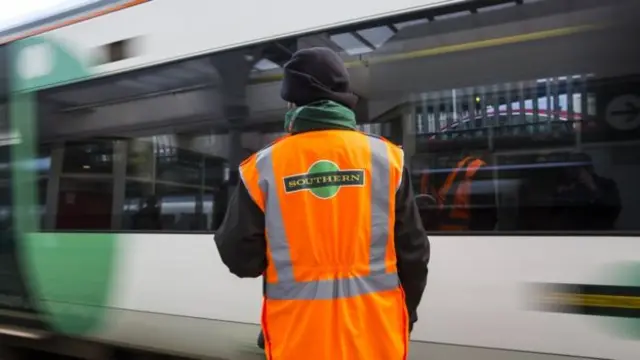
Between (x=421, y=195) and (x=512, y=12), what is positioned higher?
(x=512, y=12)

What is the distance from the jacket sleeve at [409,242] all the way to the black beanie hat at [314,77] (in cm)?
33

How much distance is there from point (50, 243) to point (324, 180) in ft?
10.1

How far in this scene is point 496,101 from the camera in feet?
8.71

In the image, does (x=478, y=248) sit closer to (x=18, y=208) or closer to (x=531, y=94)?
(x=531, y=94)

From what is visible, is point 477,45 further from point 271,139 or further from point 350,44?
point 271,139

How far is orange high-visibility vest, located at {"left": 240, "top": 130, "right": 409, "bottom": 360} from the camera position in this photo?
168cm

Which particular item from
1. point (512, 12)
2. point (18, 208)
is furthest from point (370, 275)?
point (18, 208)

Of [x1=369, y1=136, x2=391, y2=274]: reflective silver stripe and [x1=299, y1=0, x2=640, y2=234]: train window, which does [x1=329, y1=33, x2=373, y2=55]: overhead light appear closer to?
[x1=299, y1=0, x2=640, y2=234]: train window

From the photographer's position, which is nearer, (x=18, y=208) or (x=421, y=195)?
(x=421, y=195)

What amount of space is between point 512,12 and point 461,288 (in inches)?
46.5

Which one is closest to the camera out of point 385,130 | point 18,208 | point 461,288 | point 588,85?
point 588,85

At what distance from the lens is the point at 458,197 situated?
2.72 m

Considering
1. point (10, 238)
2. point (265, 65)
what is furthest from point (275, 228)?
point (10, 238)

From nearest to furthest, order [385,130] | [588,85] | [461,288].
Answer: [588,85] → [461,288] → [385,130]
